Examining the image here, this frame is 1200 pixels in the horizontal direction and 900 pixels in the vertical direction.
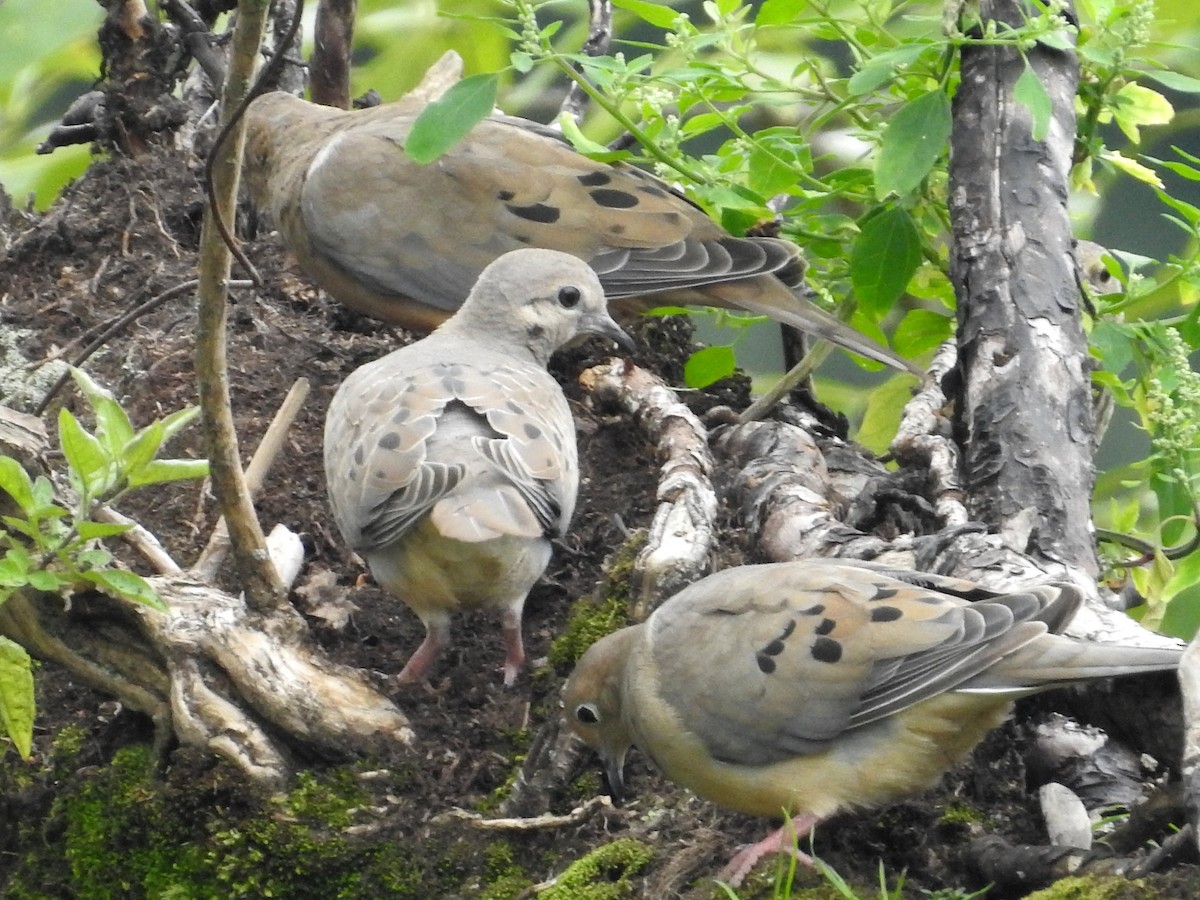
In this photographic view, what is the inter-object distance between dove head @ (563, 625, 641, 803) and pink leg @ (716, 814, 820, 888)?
0.40m

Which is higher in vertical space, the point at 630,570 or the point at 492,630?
the point at 630,570

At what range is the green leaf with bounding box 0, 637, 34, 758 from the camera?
2.87 metres

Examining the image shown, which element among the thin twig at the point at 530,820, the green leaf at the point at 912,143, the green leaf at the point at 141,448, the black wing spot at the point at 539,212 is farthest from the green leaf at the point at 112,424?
the black wing spot at the point at 539,212

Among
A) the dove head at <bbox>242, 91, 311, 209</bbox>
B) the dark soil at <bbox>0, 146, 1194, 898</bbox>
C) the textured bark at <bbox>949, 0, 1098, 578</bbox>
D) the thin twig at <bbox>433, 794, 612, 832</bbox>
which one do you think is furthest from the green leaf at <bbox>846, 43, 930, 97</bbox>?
the dove head at <bbox>242, 91, 311, 209</bbox>

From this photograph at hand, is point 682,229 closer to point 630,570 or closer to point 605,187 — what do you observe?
point 605,187

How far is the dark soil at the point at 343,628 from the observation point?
9.84ft

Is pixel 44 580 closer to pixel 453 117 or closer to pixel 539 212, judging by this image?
pixel 453 117

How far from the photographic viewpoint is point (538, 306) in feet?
14.6

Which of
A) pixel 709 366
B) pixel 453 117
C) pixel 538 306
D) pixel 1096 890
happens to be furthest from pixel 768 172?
pixel 1096 890

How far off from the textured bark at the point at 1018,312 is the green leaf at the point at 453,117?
1282 mm

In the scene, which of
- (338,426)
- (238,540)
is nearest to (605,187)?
(338,426)

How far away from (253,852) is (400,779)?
33 cm

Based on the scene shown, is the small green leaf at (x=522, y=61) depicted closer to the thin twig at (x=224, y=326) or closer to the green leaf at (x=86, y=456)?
the thin twig at (x=224, y=326)

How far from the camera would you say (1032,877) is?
2.54m
